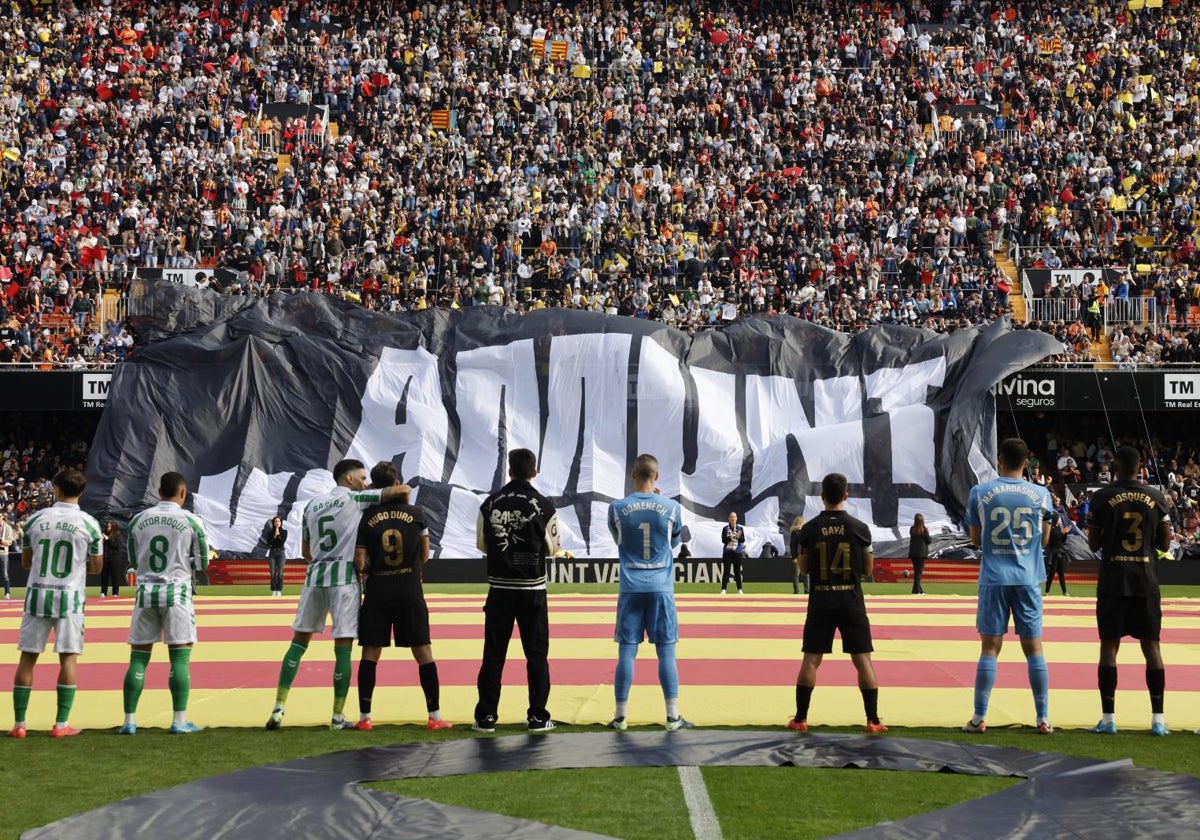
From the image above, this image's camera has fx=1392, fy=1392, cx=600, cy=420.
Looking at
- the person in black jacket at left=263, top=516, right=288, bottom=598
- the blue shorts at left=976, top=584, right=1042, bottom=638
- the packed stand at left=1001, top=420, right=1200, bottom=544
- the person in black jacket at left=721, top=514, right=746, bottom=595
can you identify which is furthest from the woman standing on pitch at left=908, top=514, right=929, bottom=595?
the blue shorts at left=976, top=584, right=1042, bottom=638

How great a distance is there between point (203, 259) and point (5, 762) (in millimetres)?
31773

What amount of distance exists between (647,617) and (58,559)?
14.4ft

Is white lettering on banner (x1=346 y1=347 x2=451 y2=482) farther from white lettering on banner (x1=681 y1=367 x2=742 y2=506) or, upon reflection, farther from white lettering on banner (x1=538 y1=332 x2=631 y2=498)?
white lettering on banner (x1=681 y1=367 x2=742 y2=506)

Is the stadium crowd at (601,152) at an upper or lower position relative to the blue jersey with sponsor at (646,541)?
upper

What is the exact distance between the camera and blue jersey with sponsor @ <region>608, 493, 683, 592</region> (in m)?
10.3

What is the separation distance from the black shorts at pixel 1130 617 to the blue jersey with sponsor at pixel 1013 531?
1.80ft

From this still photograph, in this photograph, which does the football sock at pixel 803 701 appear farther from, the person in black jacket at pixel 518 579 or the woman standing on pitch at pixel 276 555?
the woman standing on pitch at pixel 276 555

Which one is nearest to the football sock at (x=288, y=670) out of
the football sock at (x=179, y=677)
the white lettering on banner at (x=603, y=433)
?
the football sock at (x=179, y=677)

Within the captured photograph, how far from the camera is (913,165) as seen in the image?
42219 millimetres

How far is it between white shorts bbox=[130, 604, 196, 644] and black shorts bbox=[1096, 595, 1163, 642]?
672cm

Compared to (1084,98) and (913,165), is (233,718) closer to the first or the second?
(913,165)

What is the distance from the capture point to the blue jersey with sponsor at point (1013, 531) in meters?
10.2

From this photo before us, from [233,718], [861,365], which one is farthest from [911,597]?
[233,718]

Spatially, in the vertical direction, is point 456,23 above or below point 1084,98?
above
